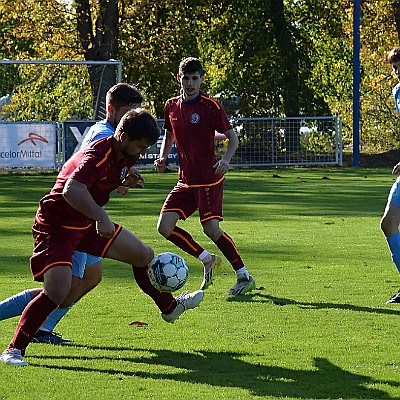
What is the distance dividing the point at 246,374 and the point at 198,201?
11.4 feet

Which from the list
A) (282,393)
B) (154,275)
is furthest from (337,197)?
(282,393)

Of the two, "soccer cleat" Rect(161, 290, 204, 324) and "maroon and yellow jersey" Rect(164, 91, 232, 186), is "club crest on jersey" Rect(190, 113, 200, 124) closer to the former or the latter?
"maroon and yellow jersey" Rect(164, 91, 232, 186)

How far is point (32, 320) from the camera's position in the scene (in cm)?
653

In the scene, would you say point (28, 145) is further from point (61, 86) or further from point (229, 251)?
point (229, 251)

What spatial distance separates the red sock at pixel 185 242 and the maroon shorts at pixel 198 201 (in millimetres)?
156

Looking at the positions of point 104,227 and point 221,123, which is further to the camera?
point 221,123

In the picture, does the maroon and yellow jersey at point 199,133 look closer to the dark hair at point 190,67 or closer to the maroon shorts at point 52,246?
the dark hair at point 190,67

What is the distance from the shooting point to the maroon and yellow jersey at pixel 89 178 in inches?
252

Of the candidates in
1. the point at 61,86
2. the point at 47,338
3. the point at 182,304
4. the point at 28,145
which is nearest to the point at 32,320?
the point at 47,338

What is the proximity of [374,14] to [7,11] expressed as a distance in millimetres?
13168

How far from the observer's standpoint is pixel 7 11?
120ft

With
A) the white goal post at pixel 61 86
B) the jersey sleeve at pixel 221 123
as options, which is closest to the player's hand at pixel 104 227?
the jersey sleeve at pixel 221 123

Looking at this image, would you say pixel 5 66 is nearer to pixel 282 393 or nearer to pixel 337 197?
pixel 337 197

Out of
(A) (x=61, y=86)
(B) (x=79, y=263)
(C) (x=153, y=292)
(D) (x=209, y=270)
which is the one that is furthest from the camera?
(A) (x=61, y=86)
